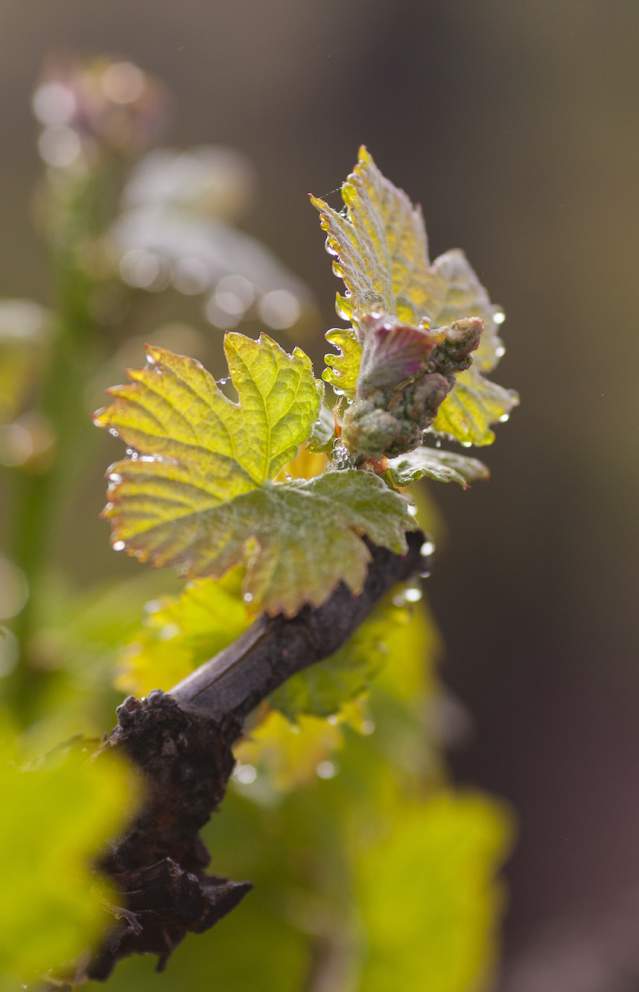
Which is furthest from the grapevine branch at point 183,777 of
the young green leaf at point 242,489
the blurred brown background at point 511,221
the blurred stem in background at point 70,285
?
the blurred brown background at point 511,221

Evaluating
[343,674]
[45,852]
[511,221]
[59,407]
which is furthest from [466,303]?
[511,221]

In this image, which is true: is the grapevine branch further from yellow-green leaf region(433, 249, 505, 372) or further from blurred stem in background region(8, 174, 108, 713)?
blurred stem in background region(8, 174, 108, 713)

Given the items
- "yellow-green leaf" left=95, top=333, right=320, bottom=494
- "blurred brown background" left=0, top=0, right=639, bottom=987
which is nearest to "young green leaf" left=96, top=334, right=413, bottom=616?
"yellow-green leaf" left=95, top=333, right=320, bottom=494

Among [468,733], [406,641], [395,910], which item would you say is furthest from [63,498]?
[468,733]

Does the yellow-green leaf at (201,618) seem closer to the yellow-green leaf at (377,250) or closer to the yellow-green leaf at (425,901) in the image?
the yellow-green leaf at (377,250)

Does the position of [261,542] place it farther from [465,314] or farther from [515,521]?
[515,521]

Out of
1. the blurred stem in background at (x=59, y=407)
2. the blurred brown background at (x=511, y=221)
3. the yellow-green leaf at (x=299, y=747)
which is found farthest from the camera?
the blurred brown background at (x=511, y=221)
